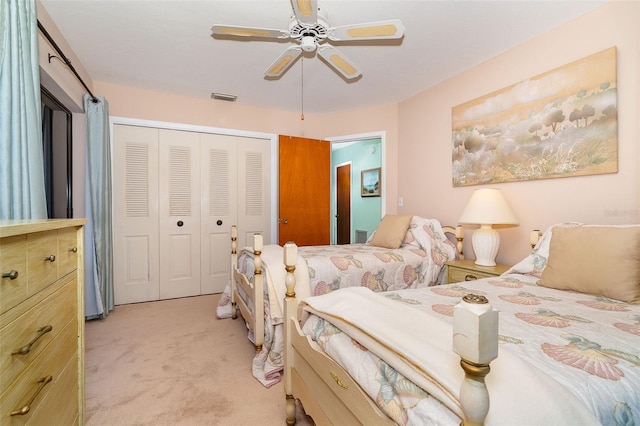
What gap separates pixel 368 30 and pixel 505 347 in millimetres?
1748

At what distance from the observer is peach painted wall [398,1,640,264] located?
1.85 meters

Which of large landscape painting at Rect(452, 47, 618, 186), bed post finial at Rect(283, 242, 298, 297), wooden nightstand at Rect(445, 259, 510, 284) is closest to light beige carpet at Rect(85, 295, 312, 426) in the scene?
bed post finial at Rect(283, 242, 298, 297)

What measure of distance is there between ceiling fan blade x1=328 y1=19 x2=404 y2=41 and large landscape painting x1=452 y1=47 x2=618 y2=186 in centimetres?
135

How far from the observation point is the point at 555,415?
0.59 meters

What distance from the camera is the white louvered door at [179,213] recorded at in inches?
138

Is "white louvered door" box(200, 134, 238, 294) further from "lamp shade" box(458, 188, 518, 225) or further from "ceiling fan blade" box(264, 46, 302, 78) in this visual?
"lamp shade" box(458, 188, 518, 225)

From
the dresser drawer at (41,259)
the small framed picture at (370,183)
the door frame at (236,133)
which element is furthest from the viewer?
the small framed picture at (370,183)

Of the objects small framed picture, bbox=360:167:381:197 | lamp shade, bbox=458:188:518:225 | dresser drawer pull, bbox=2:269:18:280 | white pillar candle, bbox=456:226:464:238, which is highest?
small framed picture, bbox=360:167:381:197

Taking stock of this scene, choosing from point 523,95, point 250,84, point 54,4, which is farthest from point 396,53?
point 54,4

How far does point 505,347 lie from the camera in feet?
3.00

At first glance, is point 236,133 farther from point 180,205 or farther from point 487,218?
point 487,218

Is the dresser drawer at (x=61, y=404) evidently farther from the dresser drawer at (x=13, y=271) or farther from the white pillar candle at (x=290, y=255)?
the white pillar candle at (x=290, y=255)

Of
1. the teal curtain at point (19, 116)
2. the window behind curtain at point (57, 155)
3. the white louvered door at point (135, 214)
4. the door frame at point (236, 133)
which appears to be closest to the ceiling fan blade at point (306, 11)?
the teal curtain at point (19, 116)

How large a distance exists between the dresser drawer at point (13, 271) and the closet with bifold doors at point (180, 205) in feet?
9.43
